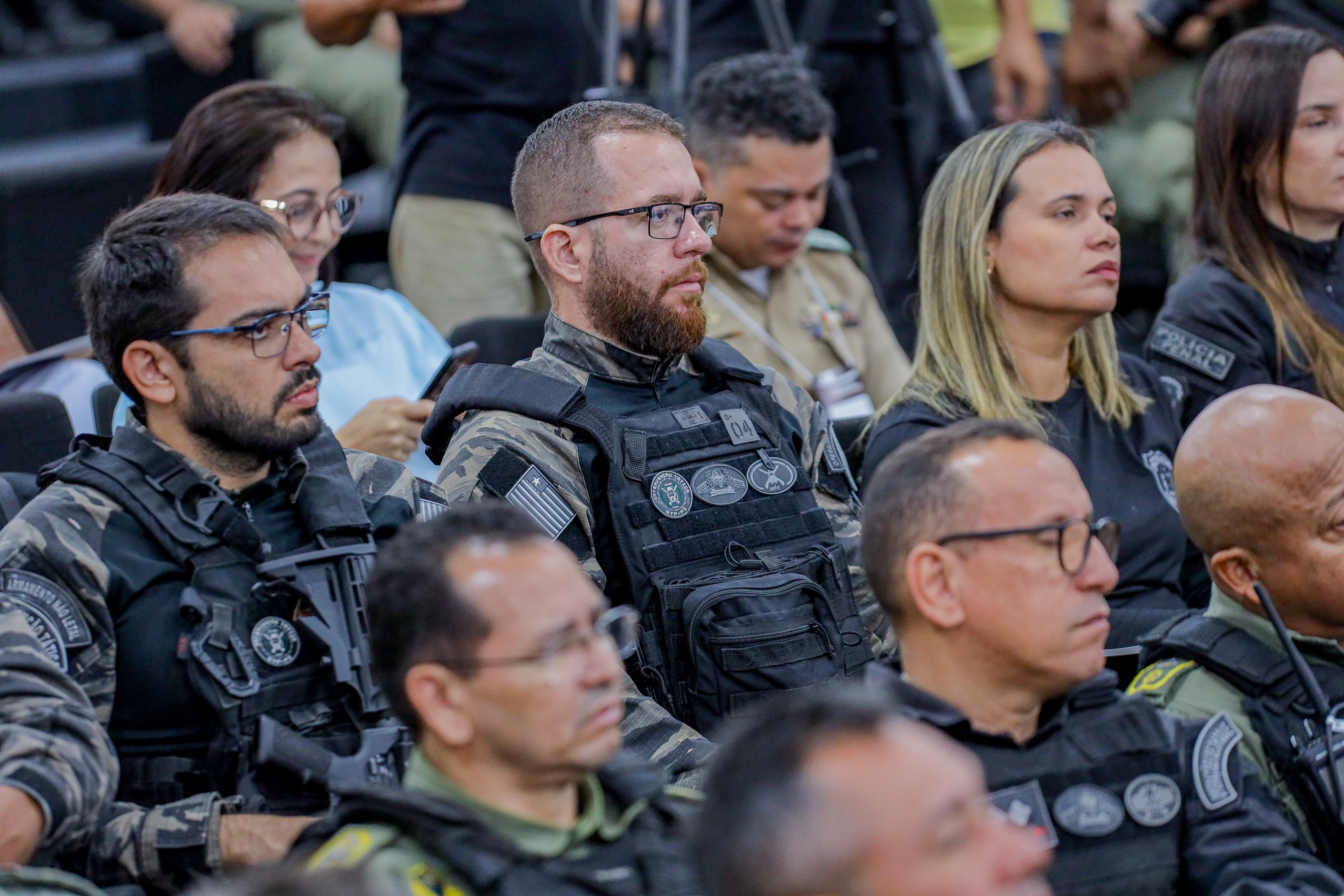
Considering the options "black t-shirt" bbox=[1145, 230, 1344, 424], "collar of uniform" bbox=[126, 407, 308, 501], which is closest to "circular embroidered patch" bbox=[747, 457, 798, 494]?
"collar of uniform" bbox=[126, 407, 308, 501]

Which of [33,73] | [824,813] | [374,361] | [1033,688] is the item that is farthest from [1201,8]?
[33,73]

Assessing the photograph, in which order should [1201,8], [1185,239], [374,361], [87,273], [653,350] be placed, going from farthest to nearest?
1. [1201,8]
2. [1185,239]
3. [374,361]
4. [653,350]
5. [87,273]

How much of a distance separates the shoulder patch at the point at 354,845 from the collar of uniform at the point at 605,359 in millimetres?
1336

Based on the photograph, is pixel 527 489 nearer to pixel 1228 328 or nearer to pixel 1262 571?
pixel 1262 571

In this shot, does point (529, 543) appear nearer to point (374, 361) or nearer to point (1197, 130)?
point (374, 361)

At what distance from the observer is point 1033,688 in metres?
2.29

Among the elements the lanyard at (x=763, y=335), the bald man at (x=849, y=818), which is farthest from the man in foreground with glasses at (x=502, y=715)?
the lanyard at (x=763, y=335)

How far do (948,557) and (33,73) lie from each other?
7346mm

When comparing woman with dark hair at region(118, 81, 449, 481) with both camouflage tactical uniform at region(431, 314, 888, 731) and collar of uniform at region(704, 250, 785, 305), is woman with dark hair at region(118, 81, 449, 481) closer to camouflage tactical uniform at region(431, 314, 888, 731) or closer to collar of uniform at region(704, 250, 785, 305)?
camouflage tactical uniform at region(431, 314, 888, 731)

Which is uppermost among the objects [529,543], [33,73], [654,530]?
[529,543]

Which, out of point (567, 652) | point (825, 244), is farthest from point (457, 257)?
point (567, 652)

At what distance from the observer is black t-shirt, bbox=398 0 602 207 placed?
14.9ft

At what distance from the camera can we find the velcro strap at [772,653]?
2.79 m

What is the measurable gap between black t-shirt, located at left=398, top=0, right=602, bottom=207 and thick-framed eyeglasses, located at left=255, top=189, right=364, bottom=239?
0.80 metres
